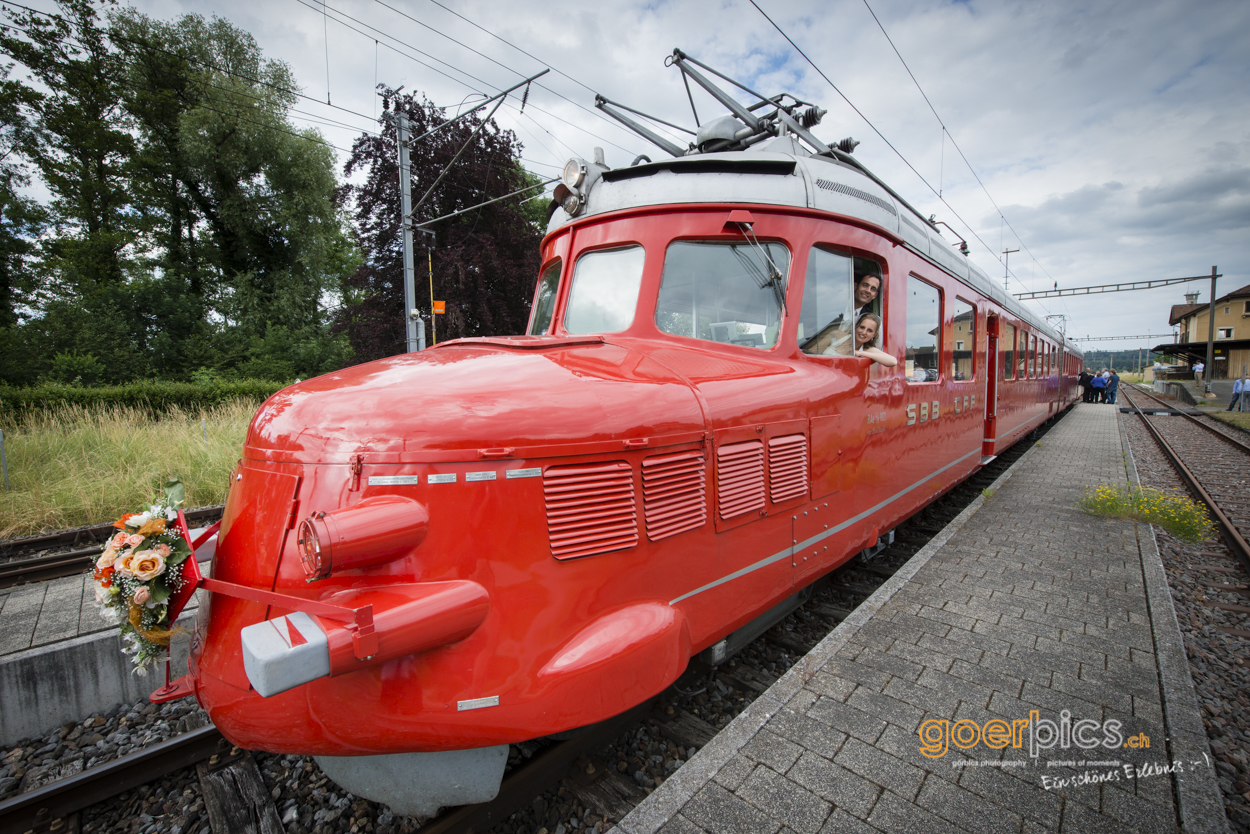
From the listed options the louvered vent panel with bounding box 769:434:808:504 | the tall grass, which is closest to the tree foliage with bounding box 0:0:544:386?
the tall grass

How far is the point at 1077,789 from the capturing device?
7.63 feet

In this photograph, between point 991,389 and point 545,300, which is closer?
point 545,300

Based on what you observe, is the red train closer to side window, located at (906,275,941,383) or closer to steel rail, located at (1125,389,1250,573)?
side window, located at (906,275,941,383)

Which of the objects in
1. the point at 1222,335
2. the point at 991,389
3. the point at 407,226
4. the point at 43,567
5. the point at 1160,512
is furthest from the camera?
the point at 1222,335

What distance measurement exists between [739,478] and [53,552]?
7172 millimetres

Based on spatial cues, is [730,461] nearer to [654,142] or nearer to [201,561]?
[201,561]

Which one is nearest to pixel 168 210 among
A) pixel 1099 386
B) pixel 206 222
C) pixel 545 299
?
pixel 206 222

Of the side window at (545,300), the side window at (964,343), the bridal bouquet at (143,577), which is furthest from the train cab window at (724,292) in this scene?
the side window at (964,343)

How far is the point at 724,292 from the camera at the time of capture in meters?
3.40

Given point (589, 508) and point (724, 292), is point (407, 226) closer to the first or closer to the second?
point (724, 292)

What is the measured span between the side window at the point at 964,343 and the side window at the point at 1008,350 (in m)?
1.97

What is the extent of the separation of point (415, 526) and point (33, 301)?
2669 cm

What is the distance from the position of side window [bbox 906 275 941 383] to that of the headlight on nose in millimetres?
4186

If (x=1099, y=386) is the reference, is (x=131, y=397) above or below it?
above
